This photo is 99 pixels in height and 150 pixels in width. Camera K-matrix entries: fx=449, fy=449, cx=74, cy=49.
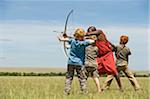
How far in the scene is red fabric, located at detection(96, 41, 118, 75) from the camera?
38.9ft

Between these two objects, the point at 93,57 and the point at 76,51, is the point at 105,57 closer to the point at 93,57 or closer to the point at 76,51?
the point at 93,57

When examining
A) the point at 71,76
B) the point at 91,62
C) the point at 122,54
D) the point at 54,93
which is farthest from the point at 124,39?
the point at 54,93

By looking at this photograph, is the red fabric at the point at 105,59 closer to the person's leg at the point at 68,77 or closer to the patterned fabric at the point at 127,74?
the patterned fabric at the point at 127,74


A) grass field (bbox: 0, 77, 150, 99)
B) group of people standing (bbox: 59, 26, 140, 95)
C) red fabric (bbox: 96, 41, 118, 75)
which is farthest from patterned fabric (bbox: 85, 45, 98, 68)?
grass field (bbox: 0, 77, 150, 99)

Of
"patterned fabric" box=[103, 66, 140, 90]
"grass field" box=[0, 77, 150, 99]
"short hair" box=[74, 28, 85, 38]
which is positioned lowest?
"grass field" box=[0, 77, 150, 99]

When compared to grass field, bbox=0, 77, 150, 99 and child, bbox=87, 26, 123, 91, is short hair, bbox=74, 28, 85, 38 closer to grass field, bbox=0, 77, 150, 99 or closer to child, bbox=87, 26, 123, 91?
grass field, bbox=0, 77, 150, 99

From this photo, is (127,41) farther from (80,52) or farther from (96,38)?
(80,52)

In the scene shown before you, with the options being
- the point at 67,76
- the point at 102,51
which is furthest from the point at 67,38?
the point at 102,51

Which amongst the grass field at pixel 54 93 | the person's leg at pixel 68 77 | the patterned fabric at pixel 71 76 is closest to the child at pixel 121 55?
the grass field at pixel 54 93

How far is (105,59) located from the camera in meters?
11.9

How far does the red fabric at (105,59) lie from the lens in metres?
11.8

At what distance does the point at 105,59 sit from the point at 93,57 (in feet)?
2.44

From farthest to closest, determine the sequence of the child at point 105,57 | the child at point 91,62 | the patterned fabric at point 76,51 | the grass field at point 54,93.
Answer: the child at point 105,57, the child at point 91,62, the patterned fabric at point 76,51, the grass field at point 54,93

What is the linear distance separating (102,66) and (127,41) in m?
0.95
